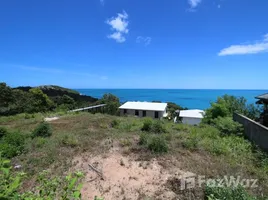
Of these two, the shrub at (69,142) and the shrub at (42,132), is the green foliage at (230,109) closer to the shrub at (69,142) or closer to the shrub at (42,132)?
the shrub at (69,142)

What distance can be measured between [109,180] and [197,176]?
175 cm

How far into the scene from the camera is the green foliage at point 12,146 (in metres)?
4.50

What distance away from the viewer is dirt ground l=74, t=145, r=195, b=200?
10.3 feet

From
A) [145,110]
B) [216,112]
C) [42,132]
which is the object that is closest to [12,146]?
[42,132]

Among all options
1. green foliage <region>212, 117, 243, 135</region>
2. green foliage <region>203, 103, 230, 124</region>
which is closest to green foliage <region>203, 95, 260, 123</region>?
green foliage <region>203, 103, 230, 124</region>


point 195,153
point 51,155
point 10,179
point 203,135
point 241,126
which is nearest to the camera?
point 10,179

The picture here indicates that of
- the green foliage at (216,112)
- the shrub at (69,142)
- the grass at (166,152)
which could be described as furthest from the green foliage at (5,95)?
the green foliage at (216,112)

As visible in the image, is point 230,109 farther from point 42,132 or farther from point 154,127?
point 42,132

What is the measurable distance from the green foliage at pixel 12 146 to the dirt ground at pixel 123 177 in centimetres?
171

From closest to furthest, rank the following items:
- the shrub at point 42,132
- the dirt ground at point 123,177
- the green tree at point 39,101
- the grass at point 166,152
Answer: the dirt ground at point 123,177 → the grass at point 166,152 → the shrub at point 42,132 → the green tree at point 39,101

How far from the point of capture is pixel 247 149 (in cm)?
535

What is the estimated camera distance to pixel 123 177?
3.60 meters

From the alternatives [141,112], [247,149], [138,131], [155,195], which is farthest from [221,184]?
[141,112]

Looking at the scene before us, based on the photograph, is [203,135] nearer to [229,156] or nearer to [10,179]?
[229,156]
